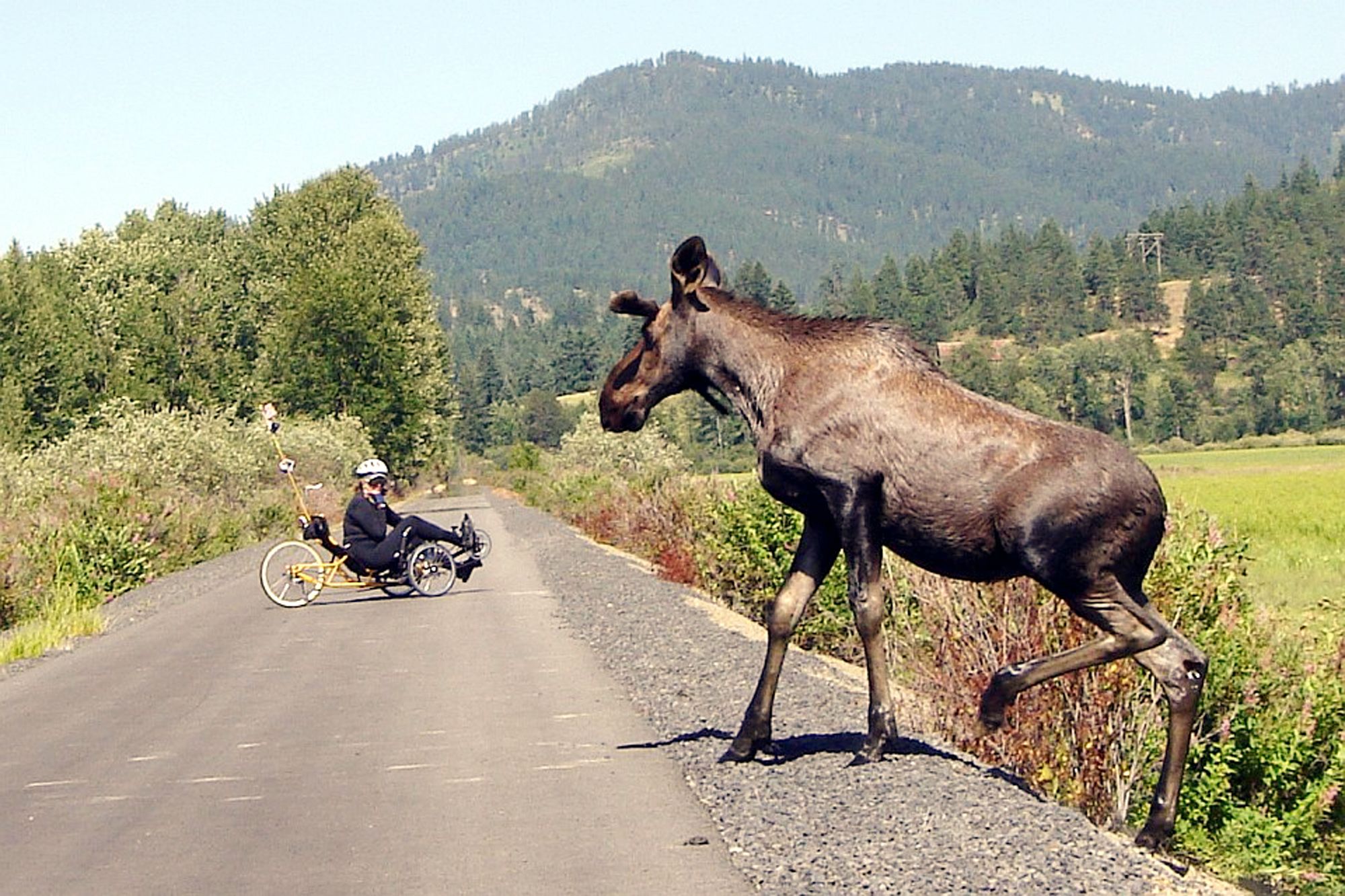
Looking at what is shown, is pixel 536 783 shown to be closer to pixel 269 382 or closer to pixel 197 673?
pixel 197 673

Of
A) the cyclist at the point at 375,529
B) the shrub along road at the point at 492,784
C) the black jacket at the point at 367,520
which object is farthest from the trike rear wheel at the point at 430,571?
the shrub along road at the point at 492,784

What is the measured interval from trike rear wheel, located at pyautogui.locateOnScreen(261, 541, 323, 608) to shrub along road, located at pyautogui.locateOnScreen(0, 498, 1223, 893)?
5.23 m

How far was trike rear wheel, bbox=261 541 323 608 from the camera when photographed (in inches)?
845

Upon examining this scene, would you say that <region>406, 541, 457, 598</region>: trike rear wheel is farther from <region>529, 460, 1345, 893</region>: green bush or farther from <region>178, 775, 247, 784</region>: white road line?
<region>178, 775, 247, 784</region>: white road line

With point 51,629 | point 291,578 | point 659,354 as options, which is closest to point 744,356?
point 659,354

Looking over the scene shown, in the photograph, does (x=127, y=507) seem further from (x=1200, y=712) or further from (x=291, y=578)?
(x=1200, y=712)

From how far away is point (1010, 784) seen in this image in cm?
788

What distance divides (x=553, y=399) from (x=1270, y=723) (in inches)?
5635

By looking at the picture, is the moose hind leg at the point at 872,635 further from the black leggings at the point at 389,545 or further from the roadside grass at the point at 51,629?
the black leggings at the point at 389,545

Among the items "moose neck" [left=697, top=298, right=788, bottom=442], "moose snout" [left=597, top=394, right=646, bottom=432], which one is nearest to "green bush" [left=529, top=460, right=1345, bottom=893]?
"moose neck" [left=697, top=298, right=788, bottom=442]

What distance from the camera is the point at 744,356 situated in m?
8.26

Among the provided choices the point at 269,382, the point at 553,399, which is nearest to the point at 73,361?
the point at 269,382

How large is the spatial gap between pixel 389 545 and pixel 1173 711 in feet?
51.5

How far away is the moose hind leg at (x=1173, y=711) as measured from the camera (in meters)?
6.88
